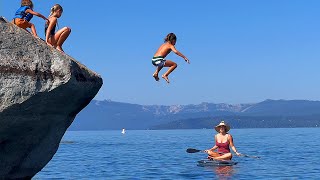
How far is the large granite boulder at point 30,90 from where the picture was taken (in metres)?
13.0

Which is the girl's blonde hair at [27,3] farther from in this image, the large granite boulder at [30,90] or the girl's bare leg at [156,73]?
the girl's bare leg at [156,73]

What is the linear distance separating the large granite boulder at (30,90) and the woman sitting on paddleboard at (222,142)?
1461 cm

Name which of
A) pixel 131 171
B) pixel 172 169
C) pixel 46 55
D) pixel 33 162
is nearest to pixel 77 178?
pixel 131 171

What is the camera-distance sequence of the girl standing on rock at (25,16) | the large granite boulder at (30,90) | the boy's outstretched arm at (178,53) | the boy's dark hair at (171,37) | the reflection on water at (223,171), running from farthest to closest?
the reflection on water at (223,171) → the boy's dark hair at (171,37) → the boy's outstretched arm at (178,53) → the girl standing on rock at (25,16) → the large granite boulder at (30,90)

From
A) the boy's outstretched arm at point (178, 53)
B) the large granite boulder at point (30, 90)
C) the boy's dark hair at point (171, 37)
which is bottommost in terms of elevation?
the large granite boulder at point (30, 90)

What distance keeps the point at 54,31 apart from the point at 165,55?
387 centimetres

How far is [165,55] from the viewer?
58.7 ft

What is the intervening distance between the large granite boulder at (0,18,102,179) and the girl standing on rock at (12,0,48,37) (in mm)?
1234

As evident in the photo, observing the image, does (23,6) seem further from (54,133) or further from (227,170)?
(227,170)

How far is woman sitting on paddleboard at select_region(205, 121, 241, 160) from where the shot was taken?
28508 mm

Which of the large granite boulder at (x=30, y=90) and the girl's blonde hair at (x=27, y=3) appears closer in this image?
the large granite boulder at (x=30, y=90)

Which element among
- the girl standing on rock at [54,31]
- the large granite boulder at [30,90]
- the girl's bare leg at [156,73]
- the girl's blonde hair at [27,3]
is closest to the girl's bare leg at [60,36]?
the girl standing on rock at [54,31]

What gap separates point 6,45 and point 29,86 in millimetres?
1160

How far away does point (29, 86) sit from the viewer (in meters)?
13.0
